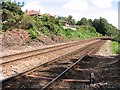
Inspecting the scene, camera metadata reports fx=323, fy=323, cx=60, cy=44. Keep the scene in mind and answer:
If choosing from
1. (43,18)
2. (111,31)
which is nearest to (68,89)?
(43,18)

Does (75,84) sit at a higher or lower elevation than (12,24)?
lower

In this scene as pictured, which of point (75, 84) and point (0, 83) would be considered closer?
point (0, 83)

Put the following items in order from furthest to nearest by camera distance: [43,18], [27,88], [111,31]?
[111,31]
[43,18]
[27,88]

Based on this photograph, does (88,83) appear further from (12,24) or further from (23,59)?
(12,24)

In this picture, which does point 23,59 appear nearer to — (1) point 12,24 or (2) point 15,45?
(2) point 15,45

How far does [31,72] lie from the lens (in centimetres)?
1288

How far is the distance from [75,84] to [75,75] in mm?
1936

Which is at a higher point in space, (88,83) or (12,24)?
(12,24)

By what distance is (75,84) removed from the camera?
10.8 metres

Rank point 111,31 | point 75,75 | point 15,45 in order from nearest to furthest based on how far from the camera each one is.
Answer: point 75,75, point 15,45, point 111,31

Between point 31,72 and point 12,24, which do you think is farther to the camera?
→ point 12,24

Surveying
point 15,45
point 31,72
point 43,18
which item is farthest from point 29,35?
point 31,72

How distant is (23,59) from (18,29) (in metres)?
18.5

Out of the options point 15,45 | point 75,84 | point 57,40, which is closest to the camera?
point 75,84
